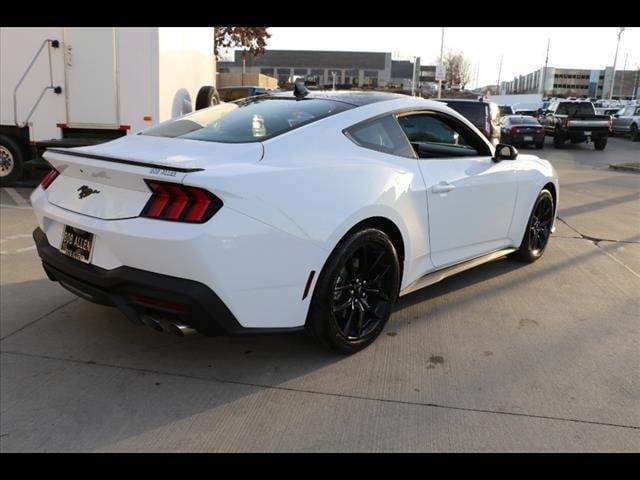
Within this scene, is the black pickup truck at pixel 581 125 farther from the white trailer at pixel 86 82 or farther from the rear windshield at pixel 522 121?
the white trailer at pixel 86 82

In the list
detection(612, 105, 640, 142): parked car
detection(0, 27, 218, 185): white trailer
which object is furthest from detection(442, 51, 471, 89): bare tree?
detection(0, 27, 218, 185): white trailer

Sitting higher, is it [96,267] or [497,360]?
Result: [96,267]

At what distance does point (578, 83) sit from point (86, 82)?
133256 millimetres

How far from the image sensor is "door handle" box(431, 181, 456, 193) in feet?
12.9

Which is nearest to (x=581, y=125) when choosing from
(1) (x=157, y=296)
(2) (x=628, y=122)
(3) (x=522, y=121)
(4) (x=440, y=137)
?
(3) (x=522, y=121)

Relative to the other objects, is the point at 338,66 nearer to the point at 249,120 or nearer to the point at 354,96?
the point at 354,96

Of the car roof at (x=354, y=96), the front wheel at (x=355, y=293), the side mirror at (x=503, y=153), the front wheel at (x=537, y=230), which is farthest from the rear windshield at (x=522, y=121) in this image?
the front wheel at (x=355, y=293)

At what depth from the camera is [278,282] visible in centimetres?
298

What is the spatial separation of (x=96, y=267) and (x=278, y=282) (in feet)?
3.22

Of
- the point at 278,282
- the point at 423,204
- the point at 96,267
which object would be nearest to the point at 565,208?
the point at 423,204

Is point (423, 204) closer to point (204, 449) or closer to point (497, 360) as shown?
point (497, 360)

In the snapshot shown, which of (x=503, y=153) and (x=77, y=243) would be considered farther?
(x=503, y=153)

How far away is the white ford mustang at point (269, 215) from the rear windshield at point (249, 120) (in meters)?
0.02

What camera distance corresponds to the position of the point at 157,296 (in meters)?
2.82
